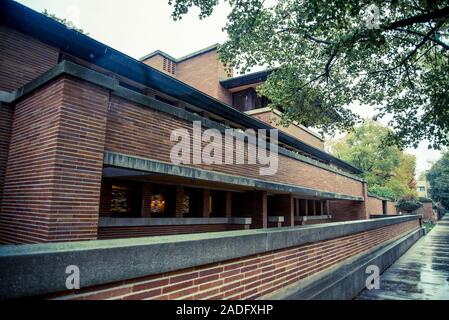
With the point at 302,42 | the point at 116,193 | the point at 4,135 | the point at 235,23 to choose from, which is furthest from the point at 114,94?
the point at 302,42

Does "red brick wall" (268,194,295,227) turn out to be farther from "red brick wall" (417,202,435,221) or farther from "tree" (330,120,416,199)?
"red brick wall" (417,202,435,221)

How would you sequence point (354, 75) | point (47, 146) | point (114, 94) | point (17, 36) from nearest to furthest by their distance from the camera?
point (47, 146), point (114, 94), point (17, 36), point (354, 75)

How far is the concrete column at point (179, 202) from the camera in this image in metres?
10.1

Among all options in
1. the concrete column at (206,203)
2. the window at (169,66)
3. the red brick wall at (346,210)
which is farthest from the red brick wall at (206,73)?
the red brick wall at (346,210)

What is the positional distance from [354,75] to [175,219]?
9.51 metres

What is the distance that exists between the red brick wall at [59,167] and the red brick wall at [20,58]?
159 cm

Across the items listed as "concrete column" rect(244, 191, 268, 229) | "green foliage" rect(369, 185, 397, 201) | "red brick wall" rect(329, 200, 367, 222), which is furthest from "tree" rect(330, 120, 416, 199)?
"concrete column" rect(244, 191, 268, 229)

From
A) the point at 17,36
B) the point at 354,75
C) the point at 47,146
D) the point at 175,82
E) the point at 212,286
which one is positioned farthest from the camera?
the point at 354,75

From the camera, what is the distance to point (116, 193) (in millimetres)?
8508

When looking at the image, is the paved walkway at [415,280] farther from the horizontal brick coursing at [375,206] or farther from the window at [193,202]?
the horizontal brick coursing at [375,206]

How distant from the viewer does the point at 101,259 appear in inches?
83.6
